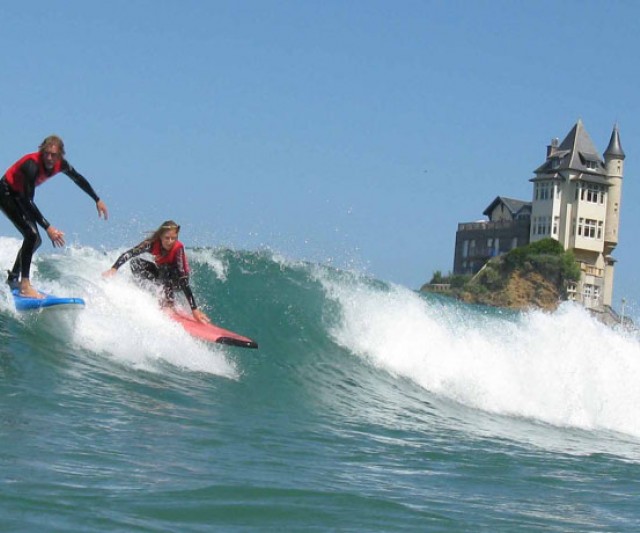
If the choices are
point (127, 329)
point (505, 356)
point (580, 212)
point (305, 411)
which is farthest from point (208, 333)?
point (580, 212)

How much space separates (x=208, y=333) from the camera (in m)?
10.8

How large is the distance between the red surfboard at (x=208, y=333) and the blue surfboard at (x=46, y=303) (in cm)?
120

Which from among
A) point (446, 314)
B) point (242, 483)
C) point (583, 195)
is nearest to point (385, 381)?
point (446, 314)

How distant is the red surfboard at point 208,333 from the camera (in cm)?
1073

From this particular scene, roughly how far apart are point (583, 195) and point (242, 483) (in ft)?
265

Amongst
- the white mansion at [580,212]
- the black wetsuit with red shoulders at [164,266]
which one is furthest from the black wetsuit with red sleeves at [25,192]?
the white mansion at [580,212]

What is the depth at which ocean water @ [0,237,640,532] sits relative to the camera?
5758 millimetres

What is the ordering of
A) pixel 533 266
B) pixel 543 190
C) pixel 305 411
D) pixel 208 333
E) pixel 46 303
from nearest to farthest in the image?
pixel 305 411 → pixel 46 303 → pixel 208 333 → pixel 533 266 → pixel 543 190

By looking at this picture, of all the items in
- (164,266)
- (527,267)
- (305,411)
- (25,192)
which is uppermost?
(527,267)

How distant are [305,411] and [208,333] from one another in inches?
71.5

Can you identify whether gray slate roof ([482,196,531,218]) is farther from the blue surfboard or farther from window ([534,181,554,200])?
the blue surfboard

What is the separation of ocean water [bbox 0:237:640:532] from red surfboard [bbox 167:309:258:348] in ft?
0.43

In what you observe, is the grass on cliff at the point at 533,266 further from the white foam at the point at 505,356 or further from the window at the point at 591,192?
the white foam at the point at 505,356

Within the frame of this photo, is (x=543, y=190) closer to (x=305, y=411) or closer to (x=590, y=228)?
(x=590, y=228)
